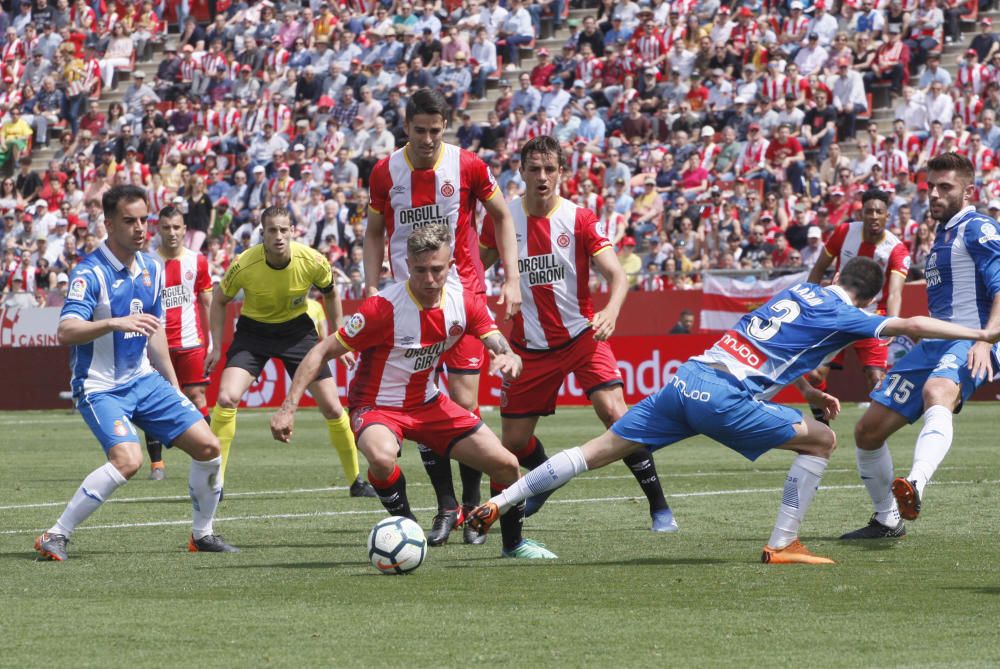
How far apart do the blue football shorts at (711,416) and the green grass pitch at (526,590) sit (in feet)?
2.07

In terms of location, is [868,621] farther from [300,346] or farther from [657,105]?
[657,105]

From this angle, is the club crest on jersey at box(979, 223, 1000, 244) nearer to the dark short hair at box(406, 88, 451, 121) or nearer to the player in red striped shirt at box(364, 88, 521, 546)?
the player in red striped shirt at box(364, 88, 521, 546)

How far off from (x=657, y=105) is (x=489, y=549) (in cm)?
2081

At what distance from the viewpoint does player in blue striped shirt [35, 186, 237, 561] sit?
8898 millimetres

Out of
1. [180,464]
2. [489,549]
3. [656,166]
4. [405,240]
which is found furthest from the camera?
[656,166]

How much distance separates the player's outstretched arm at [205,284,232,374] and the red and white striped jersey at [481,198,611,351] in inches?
128

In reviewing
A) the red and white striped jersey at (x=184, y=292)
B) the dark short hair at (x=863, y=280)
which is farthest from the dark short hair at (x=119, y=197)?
the red and white striped jersey at (x=184, y=292)

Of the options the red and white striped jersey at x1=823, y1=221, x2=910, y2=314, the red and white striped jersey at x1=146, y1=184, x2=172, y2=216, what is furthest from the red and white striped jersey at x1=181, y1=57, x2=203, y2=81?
the red and white striped jersey at x1=823, y1=221, x2=910, y2=314

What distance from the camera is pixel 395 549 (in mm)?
7840

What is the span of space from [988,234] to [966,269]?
0.23 m

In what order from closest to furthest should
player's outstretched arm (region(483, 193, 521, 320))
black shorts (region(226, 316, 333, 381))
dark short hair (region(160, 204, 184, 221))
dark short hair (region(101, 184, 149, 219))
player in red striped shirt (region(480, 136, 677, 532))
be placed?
dark short hair (region(101, 184, 149, 219)) → player's outstretched arm (region(483, 193, 521, 320)) → player in red striped shirt (region(480, 136, 677, 532)) → black shorts (region(226, 316, 333, 381)) → dark short hair (region(160, 204, 184, 221))

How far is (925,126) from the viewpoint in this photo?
25.8 meters

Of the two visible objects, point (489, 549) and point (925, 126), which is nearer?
point (489, 549)

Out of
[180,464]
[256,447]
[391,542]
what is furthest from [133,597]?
[256,447]
